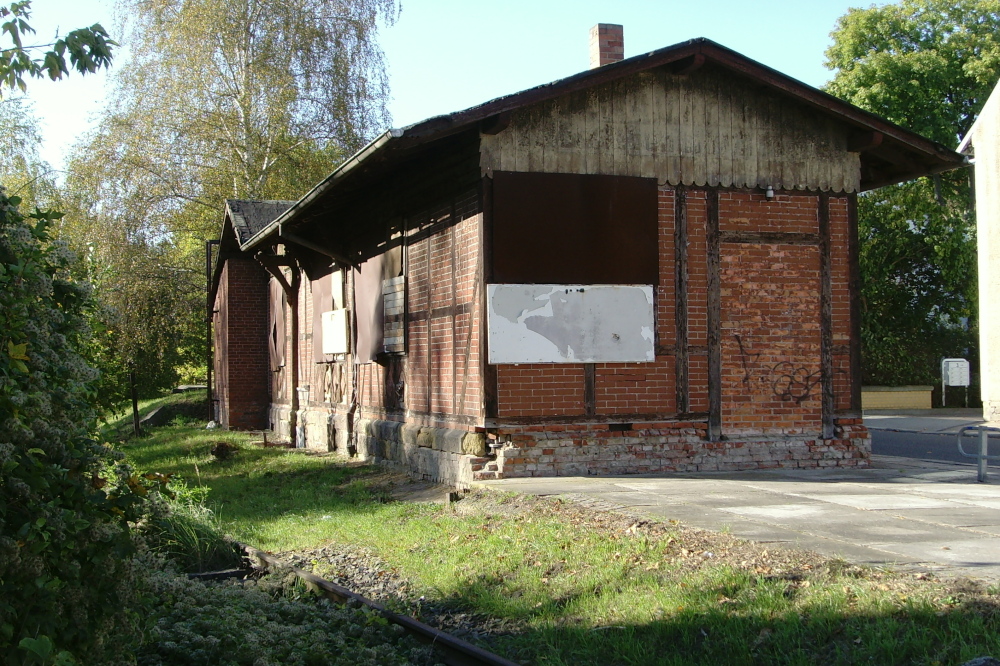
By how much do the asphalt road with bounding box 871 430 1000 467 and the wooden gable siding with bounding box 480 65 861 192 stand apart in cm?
559

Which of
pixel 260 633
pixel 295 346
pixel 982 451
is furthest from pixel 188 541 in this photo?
pixel 295 346

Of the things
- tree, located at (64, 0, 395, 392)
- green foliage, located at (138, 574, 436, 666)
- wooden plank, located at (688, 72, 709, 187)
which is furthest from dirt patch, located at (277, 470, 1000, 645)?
tree, located at (64, 0, 395, 392)

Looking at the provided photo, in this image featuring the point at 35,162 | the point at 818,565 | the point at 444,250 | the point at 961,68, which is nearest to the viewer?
the point at 818,565

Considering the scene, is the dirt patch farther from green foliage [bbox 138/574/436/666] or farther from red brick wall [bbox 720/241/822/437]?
red brick wall [bbox 720/241/822/437]

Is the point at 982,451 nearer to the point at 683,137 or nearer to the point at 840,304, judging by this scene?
the point at 840,304

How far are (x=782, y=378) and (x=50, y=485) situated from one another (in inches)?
403

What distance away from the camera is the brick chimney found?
1425 centimetres

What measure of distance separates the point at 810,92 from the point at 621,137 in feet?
7.67

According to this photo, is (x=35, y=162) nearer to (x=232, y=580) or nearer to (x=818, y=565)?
(x=232, y=580)

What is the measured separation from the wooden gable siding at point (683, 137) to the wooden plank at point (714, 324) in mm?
482

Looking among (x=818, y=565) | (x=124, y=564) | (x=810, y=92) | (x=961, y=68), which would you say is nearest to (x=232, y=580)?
(x=124, y=564)

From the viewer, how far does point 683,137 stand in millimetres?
12492

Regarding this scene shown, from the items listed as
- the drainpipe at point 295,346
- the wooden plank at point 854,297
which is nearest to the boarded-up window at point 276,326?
the drainpipe at point 295,346

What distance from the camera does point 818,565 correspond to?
6.47 metres
